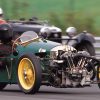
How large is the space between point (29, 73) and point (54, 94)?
2.15ft

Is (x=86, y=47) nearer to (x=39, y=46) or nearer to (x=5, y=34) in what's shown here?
(x=5, y=34)

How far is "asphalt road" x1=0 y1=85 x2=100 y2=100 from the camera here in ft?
43.9

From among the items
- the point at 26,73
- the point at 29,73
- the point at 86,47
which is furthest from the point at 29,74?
the point at 86,47

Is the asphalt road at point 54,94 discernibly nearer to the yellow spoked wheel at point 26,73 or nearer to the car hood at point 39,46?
the yellow spoked wheel at point 26,73

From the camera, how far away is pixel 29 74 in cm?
1412

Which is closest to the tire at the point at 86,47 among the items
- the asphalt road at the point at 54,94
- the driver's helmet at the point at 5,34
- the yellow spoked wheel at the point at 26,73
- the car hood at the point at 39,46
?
the asphalt road at the point at 54,94

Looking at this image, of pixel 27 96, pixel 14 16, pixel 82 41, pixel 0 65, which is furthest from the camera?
pixel 14 16

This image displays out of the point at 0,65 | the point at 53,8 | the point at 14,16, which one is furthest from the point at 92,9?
the point at 0,65

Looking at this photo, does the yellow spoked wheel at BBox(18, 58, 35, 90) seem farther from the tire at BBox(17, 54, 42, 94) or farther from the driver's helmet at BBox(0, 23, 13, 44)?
the driver's helmet at BBox(0, 23, 13, 44)

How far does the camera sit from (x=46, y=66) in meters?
14.1

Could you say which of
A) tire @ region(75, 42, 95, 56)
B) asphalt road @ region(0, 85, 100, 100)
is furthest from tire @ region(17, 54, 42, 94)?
tire @ region(75, 42, 95, 56)

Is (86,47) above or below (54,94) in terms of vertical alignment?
above

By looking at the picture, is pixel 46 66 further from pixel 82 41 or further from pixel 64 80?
pixel 82 41

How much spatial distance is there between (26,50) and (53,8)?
49.8ft
